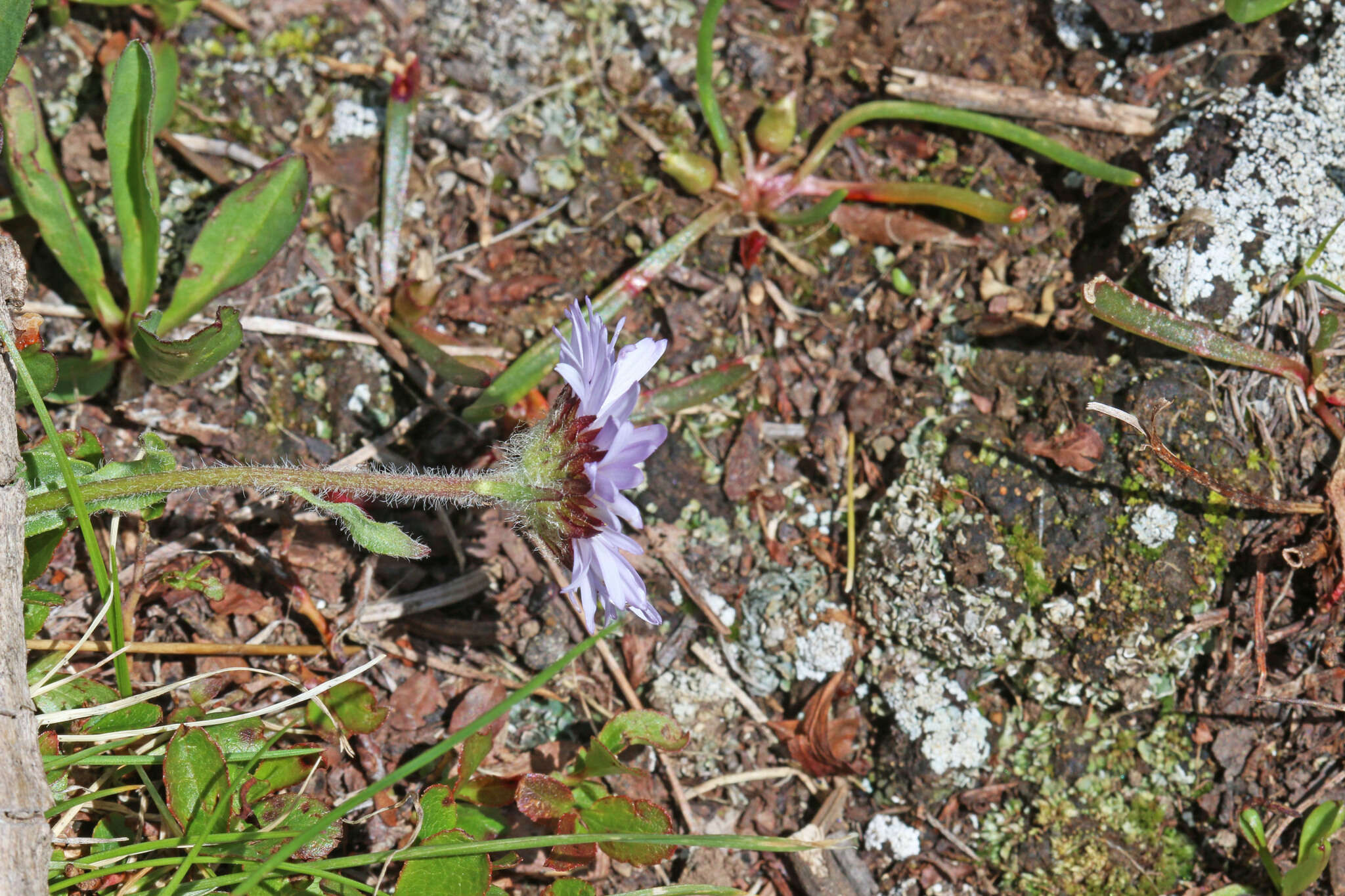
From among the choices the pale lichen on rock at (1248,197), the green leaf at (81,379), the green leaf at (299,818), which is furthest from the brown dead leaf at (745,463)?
the green leaf at (81,379)

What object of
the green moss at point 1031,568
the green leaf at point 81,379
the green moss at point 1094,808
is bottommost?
the green moss at point 1094,808

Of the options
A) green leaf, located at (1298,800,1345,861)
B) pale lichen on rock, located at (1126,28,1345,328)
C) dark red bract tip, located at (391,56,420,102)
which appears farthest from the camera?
dark red bract tip, located at (391,56,420,102)

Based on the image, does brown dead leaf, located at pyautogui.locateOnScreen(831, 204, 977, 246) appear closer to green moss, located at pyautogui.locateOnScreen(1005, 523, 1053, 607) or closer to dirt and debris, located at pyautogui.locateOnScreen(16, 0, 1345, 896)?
dirt and debris, located at pyautogui.locateOnScreen(16, 0, 1345, 896)

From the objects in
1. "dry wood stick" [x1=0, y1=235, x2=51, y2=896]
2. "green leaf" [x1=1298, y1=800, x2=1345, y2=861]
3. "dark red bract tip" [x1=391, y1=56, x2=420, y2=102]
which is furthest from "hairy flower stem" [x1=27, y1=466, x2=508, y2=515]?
"green leaf" [x1=1298, y1=800, x2=1345, y2=861]

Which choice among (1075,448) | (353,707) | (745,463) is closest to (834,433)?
(745,463)

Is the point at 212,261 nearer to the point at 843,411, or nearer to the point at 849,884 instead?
the point at 843,411

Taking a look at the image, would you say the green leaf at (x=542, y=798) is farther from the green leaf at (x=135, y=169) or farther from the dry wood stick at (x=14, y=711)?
the green leaf at (x=135, y=169)

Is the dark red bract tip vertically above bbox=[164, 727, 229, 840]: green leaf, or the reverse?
the dark red bract tip
